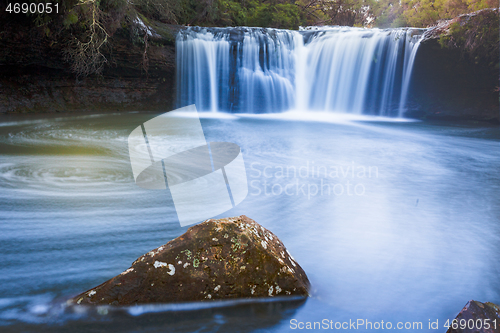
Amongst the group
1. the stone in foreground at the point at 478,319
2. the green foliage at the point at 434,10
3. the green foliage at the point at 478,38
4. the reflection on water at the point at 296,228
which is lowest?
the reflection on water at the point at 296,228

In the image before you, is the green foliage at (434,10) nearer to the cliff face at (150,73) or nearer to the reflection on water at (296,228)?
the cliff face at (150,73)

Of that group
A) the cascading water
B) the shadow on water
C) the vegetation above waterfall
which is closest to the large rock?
the shadow on water

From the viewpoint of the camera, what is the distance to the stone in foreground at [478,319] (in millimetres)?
1545

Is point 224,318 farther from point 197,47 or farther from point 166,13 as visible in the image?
point 166,13

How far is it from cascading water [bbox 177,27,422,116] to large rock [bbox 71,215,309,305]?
1153 cm

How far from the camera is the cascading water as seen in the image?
41.3 ft

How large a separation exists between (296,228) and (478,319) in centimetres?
163

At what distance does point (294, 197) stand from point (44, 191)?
274 centimetres

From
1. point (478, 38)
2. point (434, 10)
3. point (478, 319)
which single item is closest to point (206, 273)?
point (478, 319)

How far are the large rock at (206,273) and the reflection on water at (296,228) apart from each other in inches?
3.4

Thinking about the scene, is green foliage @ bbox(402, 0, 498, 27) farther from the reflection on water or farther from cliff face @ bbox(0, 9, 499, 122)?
the reflection on water

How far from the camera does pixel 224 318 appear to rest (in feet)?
5.77

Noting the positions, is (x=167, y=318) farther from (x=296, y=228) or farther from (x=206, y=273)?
(x=296, y=228)

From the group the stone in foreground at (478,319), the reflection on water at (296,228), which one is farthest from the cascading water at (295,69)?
the stone in foreground at (478,319)
